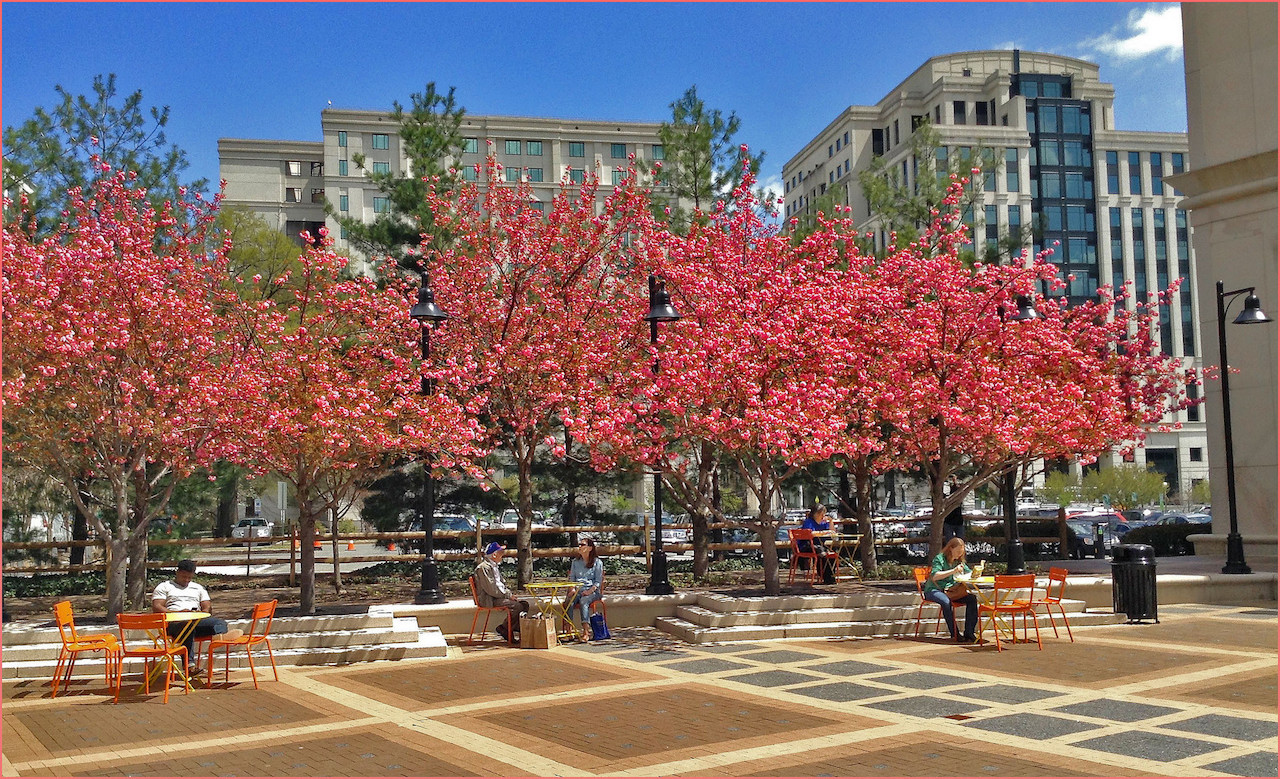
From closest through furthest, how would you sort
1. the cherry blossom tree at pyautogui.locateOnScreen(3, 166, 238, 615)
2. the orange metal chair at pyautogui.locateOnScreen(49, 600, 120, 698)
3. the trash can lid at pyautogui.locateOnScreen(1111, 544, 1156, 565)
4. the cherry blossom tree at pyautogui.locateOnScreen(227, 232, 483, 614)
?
the orange metal chair at pyautogui.locateOnScreen(49, 600, 120, 698), the cherry blossom tree at pyautogui.locateOnScreen(3, 166, 238, 615), the cherry blossom tree at pyautogui.locateOnScreen(227, 232, 483, 614), the trash can lid at pyautogui.locateOnScreen(1111, 544, 1156, 565)

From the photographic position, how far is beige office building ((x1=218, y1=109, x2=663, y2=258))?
291ft

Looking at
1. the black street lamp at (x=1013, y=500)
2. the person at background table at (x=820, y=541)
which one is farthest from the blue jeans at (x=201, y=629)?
the black street lamp at (x=1013, y=500)

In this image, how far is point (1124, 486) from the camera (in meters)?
71.9

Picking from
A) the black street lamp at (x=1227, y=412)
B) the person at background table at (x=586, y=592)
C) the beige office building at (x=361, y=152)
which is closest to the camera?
the person at background table at (x=586, y=592)

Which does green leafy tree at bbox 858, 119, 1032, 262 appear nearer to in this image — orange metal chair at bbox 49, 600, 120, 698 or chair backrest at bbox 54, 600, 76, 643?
orange metal chair at bbox 49, 600, 120, 698

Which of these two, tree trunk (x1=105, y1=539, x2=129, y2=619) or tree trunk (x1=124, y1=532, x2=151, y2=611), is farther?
tree trunk (x1=124, y1=532, x2=151, y2=611)

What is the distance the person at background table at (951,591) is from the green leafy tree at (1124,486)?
6177cm

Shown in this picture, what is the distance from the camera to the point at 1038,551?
29578 millimetres

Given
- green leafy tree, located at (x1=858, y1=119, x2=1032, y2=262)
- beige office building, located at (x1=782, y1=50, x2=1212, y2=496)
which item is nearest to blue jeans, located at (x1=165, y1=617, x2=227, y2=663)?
green leafy tree, located at (x1=858, y1=119, x2=1032, y2=262)

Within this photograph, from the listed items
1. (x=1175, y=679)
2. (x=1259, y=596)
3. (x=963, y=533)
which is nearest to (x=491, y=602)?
(x=1175, y=679)

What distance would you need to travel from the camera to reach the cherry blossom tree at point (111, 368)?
14070 mm

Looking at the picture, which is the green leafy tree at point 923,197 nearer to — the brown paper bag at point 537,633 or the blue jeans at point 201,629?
the brown paper bag at point 537,633

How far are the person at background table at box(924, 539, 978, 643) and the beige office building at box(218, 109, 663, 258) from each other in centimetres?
7538

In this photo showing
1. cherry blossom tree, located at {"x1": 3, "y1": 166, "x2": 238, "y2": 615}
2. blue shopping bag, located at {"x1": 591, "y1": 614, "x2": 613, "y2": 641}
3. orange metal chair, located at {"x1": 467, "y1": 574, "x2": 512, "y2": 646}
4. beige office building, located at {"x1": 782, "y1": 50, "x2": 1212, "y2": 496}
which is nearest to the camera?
cherry blossom tree, located at {"x1": 3, "y1": 166, "x2": 238, "y2": 615}
